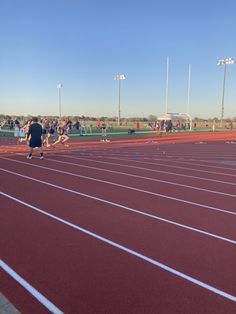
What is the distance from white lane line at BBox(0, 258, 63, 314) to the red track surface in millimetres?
23

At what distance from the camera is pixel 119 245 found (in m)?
5.85

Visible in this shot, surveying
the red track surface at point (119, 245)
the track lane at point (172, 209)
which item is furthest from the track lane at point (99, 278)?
the track lane at point (172, 209)

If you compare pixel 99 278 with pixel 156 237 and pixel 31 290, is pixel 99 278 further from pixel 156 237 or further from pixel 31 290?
pixel 156 237

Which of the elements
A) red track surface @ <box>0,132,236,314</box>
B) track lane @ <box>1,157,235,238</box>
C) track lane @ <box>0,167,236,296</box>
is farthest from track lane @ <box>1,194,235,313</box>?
track lane @ <box>1,157,235,238</box>

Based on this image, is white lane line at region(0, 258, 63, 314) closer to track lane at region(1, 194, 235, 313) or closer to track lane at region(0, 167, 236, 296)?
track lane at region(1, 194, 235, 313)

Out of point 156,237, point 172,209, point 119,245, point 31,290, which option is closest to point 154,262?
point 119,245

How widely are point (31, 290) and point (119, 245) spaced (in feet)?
5.84

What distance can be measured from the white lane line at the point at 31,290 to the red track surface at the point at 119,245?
0.08 ft

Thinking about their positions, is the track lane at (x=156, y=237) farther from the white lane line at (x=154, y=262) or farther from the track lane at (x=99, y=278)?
the track lane at (x=99, y=278)

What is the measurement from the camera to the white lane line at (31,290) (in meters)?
3.96

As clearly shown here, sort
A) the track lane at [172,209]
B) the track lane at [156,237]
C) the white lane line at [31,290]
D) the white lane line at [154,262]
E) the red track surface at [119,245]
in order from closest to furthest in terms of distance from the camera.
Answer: the white lane line at [31,290]
the red track surface at [119,245]
the white lane line at [154,262]
the track lane at [156,237]
the track lane at [172,209]

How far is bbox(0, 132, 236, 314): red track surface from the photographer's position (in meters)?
4.20

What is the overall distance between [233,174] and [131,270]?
30.7 ft

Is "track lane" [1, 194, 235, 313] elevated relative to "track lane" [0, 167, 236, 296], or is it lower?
elevated
